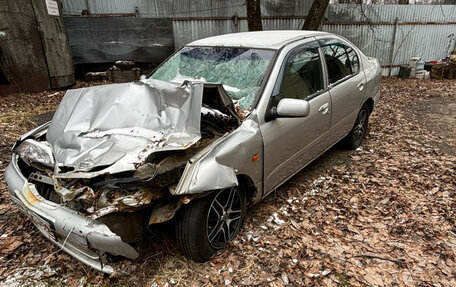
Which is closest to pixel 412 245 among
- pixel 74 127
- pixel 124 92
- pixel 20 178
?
pixel 124 92

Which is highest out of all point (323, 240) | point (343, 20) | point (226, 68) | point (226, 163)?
point (343, 20)

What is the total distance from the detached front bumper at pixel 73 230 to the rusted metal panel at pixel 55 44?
5.98 meters

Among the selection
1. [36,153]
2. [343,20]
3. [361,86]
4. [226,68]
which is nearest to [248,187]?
[226,68]

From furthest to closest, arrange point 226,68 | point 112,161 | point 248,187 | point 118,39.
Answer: point 118,39 < point 226,68 < point 248,187 < point 112,161

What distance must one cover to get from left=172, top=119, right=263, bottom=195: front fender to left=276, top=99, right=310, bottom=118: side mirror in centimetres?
26

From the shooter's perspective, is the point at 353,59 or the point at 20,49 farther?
the point at 20,49

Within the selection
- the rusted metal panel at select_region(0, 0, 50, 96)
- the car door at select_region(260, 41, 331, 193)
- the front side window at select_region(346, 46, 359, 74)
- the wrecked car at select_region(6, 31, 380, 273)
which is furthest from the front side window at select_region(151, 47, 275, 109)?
the rusted metal panel at select_region(0, 0, 50, 96)

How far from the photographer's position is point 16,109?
6102mm

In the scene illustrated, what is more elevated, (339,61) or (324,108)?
(339,61)

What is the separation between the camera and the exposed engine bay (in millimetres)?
2000

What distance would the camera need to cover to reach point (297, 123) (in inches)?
121

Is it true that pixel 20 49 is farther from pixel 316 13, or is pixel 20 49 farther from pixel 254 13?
pixel 316 13

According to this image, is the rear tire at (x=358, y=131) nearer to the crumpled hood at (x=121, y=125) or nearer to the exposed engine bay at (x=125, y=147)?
the exposed engine bay at (x=125, y=147)

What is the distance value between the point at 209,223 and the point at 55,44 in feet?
23.0
